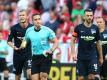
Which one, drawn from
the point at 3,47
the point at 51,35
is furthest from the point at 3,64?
the point at 51,35

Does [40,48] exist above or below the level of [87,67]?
above

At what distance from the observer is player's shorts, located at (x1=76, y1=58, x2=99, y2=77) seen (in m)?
15.5

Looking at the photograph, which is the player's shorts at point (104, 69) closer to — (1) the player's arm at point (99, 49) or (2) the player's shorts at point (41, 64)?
(1) the player's arm at point (99, 49)

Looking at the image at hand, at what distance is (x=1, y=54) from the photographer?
19.4 metres

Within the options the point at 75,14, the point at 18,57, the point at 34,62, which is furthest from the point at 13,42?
the point at 75,14

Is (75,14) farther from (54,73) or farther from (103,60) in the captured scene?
(103,60)

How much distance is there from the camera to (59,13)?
2272 centimetres

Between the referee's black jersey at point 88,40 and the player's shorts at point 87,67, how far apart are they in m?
0.12

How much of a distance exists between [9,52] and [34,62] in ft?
18.5

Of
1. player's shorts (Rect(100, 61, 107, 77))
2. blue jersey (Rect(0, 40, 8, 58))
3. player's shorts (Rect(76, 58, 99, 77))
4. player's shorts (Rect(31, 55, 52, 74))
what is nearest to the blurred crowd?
blue jersey (Rect(0, 40, 8, 58))

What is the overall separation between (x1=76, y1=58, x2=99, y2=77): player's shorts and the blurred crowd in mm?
4579

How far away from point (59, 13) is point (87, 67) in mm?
7381

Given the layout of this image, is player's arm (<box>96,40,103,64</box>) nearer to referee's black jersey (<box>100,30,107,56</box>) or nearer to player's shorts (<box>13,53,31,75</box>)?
referee's black jersey (<box>100,30,107,56</box>)

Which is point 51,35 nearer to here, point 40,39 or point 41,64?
point 40,39
